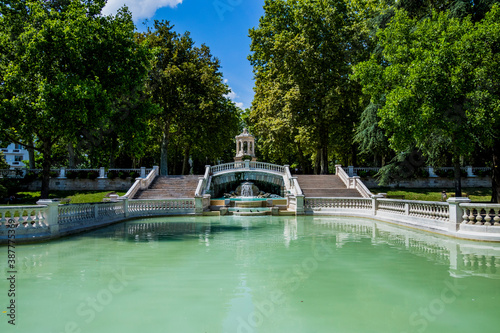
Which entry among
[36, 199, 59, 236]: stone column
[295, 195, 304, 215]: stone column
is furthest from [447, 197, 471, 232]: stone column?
[36, 199, 59, 236]: stone column

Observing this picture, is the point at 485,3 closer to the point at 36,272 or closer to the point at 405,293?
the point at 405,293

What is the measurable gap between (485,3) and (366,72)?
21.9 feet

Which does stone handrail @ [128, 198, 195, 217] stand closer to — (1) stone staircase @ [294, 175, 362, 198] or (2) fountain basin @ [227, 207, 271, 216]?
(2) fountain basin @ [227, 207, 271, 216]

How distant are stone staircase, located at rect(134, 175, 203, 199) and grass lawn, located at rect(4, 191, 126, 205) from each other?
3609 mm

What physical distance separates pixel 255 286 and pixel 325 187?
847 inches

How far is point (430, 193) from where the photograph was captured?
1010 inches

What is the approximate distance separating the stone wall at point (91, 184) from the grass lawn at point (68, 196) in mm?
1346

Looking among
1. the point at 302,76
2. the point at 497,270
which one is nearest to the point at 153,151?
the point at 302,76

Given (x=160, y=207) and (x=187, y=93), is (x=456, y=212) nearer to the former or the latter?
(x=160, y=207)

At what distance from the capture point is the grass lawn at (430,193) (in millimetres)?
23453

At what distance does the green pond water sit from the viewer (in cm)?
446

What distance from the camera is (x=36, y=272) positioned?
23.2 feet

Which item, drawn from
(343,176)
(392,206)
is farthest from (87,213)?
(343,176)

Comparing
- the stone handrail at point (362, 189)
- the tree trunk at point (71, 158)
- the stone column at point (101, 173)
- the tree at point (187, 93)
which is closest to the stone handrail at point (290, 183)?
the stone handrail at point (362, 189)
